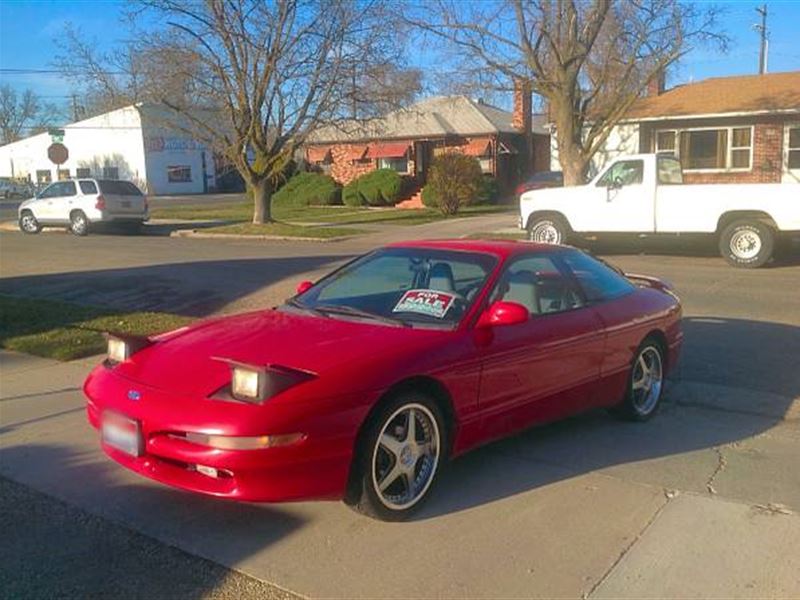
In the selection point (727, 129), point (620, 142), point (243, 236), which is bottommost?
point (243, 236)

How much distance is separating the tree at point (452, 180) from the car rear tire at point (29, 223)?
13.7 meters

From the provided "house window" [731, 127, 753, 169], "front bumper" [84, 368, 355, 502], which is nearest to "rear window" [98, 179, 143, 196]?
"house window" [731, 127, 753, 169]

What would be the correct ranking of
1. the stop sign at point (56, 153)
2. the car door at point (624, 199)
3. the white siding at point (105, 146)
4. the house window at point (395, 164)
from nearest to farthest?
1. the car door at point (624, 199)
2. the stop sign at point (56, 153)
3. the house window at point (395, 164)
4. the white siding at point (105, 146)

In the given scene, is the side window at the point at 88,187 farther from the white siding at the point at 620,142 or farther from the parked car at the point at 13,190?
the parked car at the point at 13,190

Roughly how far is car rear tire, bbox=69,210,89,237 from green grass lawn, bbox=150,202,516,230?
562cm

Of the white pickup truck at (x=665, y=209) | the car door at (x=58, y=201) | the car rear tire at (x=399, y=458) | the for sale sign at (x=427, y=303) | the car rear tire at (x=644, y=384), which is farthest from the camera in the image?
the car door at (x=58, y=201)

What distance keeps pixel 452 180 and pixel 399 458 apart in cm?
2591

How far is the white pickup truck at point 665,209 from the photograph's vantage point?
46.6 ft

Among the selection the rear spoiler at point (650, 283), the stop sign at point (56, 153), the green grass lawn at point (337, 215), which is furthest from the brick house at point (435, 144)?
the rear spoiler at point (650, 283)

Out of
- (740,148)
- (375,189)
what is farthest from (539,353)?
(375,189)

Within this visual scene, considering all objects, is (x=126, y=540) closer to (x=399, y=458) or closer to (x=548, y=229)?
(x=399, y=458)

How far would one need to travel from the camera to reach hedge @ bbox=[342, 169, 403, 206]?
3594cm

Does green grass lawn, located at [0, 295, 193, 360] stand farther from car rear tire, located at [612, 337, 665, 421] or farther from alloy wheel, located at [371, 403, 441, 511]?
car rear tire, located at [612, 337, 665, 421]

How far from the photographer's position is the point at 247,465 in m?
3.58
